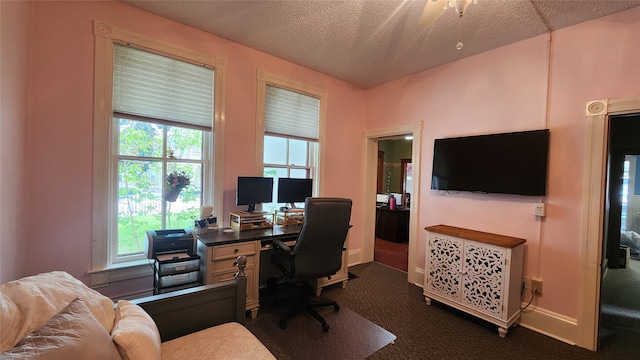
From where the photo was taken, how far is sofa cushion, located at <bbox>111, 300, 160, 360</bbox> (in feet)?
3.22

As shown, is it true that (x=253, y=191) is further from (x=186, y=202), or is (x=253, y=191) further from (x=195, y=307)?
(x=195, y=307)

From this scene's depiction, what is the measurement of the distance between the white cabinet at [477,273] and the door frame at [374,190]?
22.5 inches

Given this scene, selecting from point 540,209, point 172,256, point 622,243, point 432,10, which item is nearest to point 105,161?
point 172,256

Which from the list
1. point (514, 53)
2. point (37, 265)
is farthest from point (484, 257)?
point (37, 265)

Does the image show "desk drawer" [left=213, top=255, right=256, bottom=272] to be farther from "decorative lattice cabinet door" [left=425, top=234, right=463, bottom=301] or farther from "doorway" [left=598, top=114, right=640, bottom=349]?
"doorway" [left=598, top=114, right=640, bottom=349]

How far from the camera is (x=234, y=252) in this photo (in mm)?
2287

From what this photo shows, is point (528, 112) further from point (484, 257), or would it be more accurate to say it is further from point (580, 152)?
point (484, 257)

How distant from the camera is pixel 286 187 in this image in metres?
3.06

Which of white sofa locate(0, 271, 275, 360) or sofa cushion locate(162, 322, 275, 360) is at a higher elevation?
white sofa locate(0, 271, 275, 360)

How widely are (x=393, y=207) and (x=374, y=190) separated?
1431 millimetres

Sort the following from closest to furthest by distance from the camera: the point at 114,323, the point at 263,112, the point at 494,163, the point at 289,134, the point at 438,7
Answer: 1. the point at 114,323
2. the point at 438,7
3. the point at 494,163
4. the point at 263,112
5. the point at 289,134

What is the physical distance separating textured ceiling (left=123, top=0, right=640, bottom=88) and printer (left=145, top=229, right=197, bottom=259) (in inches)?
78.5

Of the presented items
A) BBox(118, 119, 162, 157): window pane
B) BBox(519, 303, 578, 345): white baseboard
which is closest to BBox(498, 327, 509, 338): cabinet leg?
BBox(519, 303, 578, 345): white baseboard

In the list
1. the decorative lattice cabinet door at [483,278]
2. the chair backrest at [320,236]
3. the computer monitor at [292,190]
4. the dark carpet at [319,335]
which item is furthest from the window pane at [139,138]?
the decorative lattice cabinet door at [483,278]
